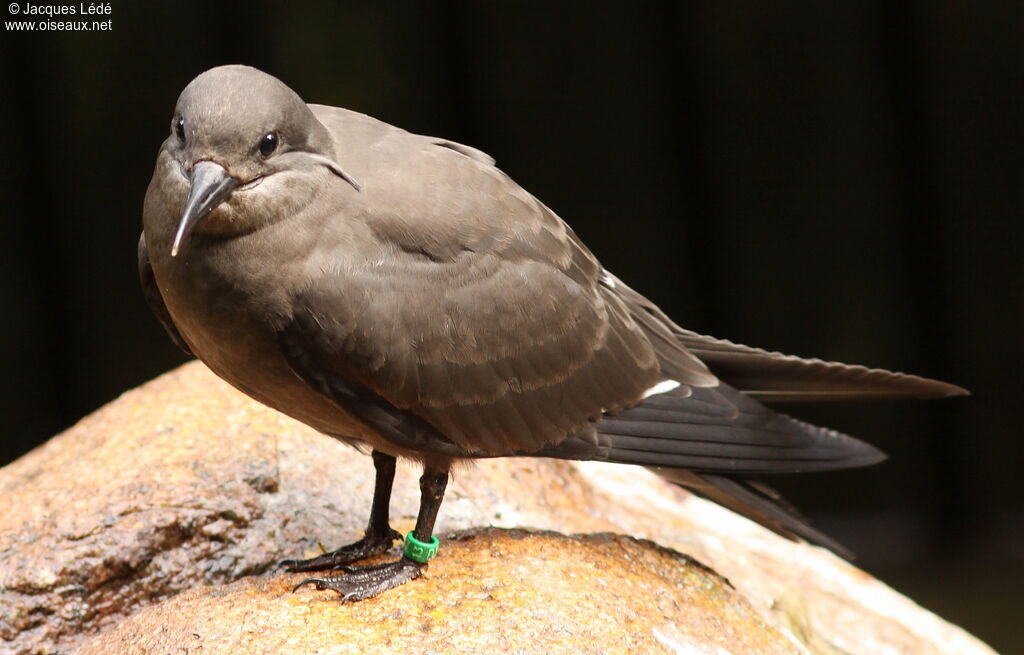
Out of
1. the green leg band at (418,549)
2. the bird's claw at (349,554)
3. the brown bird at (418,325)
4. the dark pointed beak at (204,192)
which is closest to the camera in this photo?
the dark pointed beak at (204,192)

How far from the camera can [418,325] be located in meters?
3.37

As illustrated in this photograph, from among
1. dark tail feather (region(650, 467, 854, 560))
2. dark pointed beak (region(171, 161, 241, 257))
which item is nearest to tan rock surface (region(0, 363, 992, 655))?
dark tail feather (region(650, 467, 854, 560))

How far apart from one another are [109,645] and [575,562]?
1.33 meters

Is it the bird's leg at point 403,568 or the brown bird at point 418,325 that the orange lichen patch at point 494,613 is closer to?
the bird's leg at point 403,568

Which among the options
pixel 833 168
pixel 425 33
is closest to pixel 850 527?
pixel 833 168

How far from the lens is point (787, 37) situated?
20.4ft

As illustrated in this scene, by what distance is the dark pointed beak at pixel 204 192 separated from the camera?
2.98 m

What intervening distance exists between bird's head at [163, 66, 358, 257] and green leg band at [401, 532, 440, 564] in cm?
103

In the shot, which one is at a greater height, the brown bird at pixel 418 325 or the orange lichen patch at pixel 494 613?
the brown bird at pixel 418 325

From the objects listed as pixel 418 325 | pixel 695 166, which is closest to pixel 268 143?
pixel 418 325

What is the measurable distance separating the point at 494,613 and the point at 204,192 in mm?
1339

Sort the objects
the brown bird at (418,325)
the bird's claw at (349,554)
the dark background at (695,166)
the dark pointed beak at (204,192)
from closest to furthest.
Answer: the dark pointed beak at (204,192), the brown bird at (418,325), the bird's claw at (349,554), the dark background at (695,166)

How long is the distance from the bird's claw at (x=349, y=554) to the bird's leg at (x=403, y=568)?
A: 14cm

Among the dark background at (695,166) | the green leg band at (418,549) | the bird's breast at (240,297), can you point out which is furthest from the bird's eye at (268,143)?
the dark background at (695,166)
